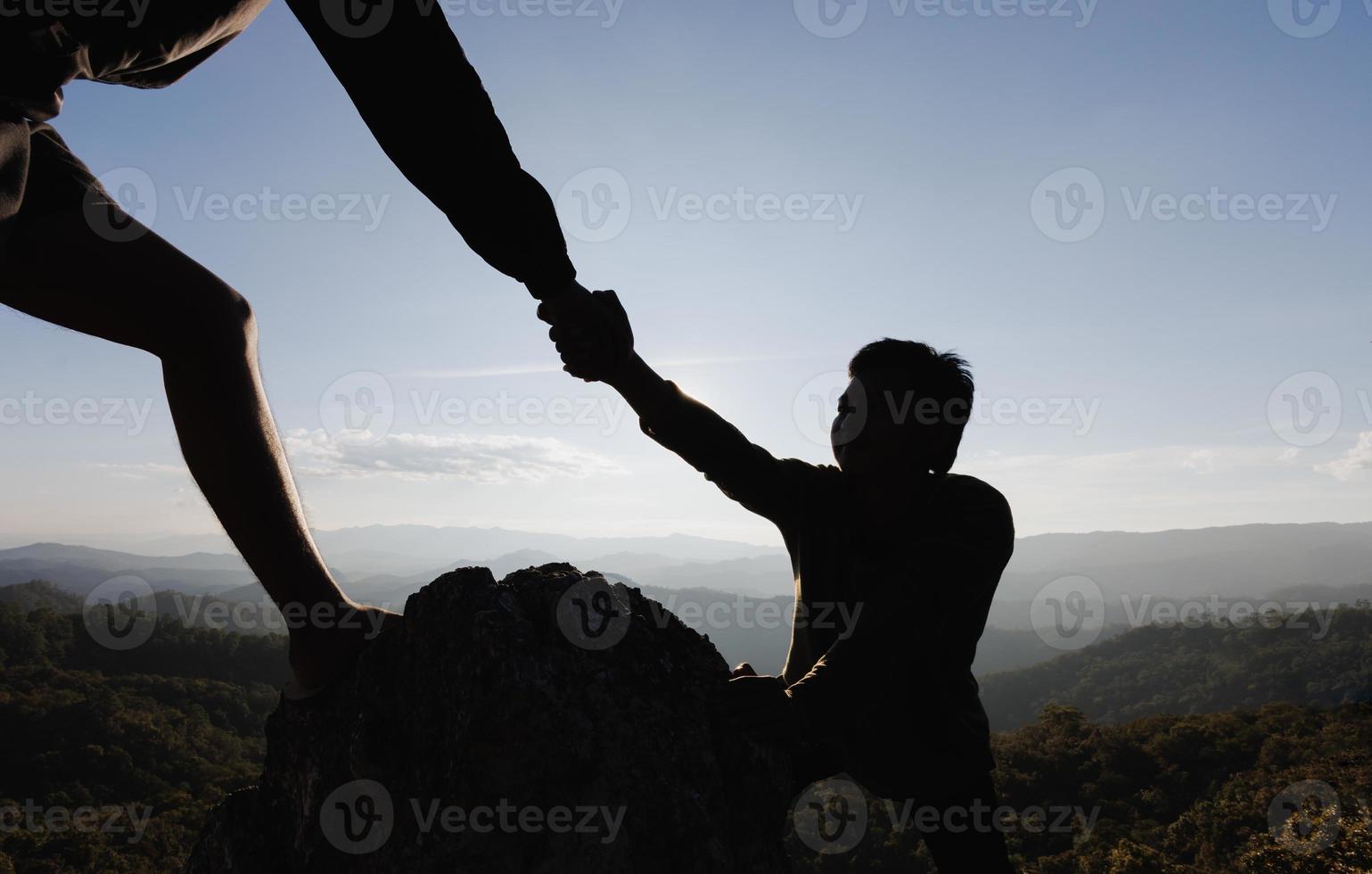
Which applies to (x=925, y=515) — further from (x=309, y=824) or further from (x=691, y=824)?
(x=309, y=824)

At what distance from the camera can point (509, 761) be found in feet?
6.98

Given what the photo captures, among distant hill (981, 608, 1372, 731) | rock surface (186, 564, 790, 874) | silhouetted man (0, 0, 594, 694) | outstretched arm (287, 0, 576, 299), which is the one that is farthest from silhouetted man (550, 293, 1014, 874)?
distant hill (981, 608, 1372, 731)

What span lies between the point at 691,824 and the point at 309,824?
121cm

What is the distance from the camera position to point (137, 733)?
205 ft

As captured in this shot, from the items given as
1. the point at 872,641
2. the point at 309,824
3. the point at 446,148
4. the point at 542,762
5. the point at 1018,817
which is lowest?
the point at 1018,817

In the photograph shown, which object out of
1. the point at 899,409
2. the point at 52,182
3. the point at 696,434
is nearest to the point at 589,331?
the point at 696,434

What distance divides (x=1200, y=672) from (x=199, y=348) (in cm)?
15215

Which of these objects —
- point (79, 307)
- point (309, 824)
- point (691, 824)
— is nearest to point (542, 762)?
point (691, 824)

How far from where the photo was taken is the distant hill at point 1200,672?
10044 centimetres

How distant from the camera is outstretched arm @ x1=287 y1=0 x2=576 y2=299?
2084 millimetres

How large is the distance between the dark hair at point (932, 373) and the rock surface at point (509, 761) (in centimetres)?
169

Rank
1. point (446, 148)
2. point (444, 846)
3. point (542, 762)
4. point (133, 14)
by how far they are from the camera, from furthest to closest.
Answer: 1. point (446, 148)
2. point (542, 762)
3. point (444, 846)
4. point (133, 14)

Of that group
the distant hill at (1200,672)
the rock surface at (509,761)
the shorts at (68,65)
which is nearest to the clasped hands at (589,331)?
the rock surface at (509,761)

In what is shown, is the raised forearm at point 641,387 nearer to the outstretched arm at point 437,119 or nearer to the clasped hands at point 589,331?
the clasped hands at point 589,331
